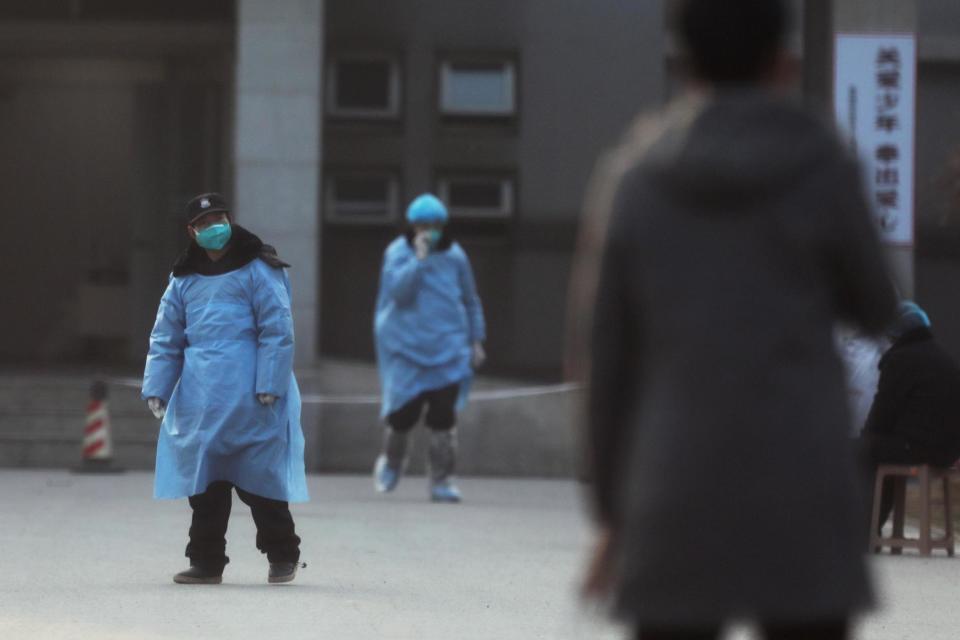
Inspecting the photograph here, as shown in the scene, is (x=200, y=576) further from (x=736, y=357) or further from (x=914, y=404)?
(x=736, y=357)

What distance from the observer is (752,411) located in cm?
355

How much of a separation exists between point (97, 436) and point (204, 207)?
753 centimetres

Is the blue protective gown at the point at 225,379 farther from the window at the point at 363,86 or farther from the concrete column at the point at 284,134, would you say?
the window at the point at 363,86

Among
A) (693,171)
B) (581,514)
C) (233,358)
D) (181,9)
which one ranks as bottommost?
(581,514)

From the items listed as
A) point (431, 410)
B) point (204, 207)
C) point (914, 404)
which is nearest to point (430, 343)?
→ point (431, 410)

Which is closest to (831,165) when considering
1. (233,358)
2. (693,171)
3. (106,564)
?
(693,171)

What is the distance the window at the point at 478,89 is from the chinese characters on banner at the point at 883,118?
9.16 feet

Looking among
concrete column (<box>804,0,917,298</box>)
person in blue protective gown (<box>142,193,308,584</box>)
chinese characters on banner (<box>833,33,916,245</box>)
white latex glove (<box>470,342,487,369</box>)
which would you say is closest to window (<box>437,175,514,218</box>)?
concrete column (<box>804,0,917,298</box>)

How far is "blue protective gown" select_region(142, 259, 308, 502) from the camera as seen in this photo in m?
8.88

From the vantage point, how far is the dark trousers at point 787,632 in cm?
355

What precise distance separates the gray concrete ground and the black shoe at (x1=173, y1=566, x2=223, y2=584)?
2.8 inches

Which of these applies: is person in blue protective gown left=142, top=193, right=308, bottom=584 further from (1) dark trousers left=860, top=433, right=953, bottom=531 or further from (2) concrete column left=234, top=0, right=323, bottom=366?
(2) concrete column left=234, top=0, right=323, bottom=366

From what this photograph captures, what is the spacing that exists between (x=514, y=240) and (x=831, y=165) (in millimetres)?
14280

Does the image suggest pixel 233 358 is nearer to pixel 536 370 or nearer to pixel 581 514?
pixel 581 514
